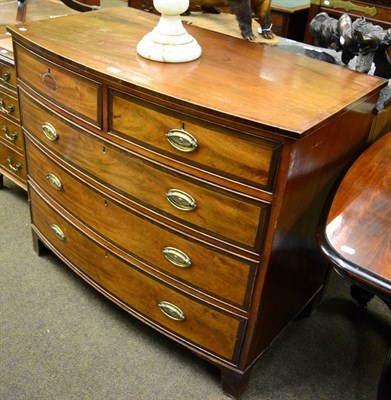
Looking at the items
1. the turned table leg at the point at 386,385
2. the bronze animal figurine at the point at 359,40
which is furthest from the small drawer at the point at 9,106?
the turned table leg at the point at 386,385

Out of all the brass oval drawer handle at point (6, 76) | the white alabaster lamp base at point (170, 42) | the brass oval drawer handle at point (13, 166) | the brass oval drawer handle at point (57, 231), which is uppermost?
the white alabaster lamp base at point (170, 42)

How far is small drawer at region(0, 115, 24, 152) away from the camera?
2174 mm

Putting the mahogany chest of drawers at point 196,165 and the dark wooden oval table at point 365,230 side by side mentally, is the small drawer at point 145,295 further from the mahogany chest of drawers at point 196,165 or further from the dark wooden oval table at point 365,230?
the dark wooden oval table at point 365,230

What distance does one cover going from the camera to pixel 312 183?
4.17ft

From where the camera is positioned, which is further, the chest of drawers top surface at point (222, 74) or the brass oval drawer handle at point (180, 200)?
the brass oval drawer handle at point (180, 200)

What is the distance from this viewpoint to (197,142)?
1198 mm

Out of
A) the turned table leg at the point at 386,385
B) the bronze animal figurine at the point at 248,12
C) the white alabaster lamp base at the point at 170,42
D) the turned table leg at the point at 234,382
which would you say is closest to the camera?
the turned table leg at the point at 386,385

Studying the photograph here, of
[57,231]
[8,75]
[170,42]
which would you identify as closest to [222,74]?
[170,42]

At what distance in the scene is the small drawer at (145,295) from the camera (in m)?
1.44

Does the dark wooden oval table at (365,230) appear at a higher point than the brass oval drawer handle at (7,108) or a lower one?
higher

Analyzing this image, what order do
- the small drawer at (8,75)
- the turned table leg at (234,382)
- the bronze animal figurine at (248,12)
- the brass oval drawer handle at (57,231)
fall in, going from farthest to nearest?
the small drawer at (8,75)
the brass oval drawer handle at (57,231)
the bronze animal figurine at (248,12)
the turned table leg at (234,382)

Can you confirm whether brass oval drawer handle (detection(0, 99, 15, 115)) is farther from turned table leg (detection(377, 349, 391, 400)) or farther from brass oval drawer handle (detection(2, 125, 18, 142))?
turned table leg (detection(377, 349, 391, 400))

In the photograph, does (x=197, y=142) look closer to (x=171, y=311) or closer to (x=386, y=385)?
(x=171, y=311)

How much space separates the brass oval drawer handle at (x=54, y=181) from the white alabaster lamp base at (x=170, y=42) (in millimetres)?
536
